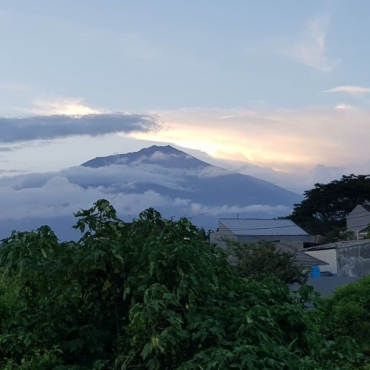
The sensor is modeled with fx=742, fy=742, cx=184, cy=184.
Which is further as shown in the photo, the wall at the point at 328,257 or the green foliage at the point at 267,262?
the wall at the point at 328,257

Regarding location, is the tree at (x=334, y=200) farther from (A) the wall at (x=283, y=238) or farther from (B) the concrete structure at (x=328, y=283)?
(B) the concrete structure at (x=328, y=283)

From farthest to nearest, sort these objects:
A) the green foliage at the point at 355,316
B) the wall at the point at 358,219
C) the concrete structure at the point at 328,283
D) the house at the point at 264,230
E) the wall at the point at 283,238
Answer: the wall at the point at 358,219 < the house at the point at 264,230 < the wall at the point at 283,238 < the concrete structure at the point at 328,283 < the green foliage at the point at 355,316

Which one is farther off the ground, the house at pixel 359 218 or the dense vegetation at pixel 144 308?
the dense vegetation at pixel 144 308

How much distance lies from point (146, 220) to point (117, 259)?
2.91 feet

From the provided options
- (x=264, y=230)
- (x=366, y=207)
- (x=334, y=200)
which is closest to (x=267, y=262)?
(x=264, y=230)

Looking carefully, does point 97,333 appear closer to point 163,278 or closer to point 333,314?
point 163,278

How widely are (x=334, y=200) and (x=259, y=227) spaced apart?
1511 centimetres

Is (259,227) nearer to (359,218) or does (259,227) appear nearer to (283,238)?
(283,238)

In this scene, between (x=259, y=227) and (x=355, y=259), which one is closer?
(x=355, y=259)

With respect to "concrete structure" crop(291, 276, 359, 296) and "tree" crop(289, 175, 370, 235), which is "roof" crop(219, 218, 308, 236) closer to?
"tree" crop(289, 175, 370, 235)

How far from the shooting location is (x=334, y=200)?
214ft

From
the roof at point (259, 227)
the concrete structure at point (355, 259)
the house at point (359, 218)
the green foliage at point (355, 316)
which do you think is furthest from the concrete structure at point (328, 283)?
the house at point (359, 218)

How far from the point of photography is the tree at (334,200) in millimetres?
64875

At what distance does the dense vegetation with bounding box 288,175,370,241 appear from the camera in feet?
213
